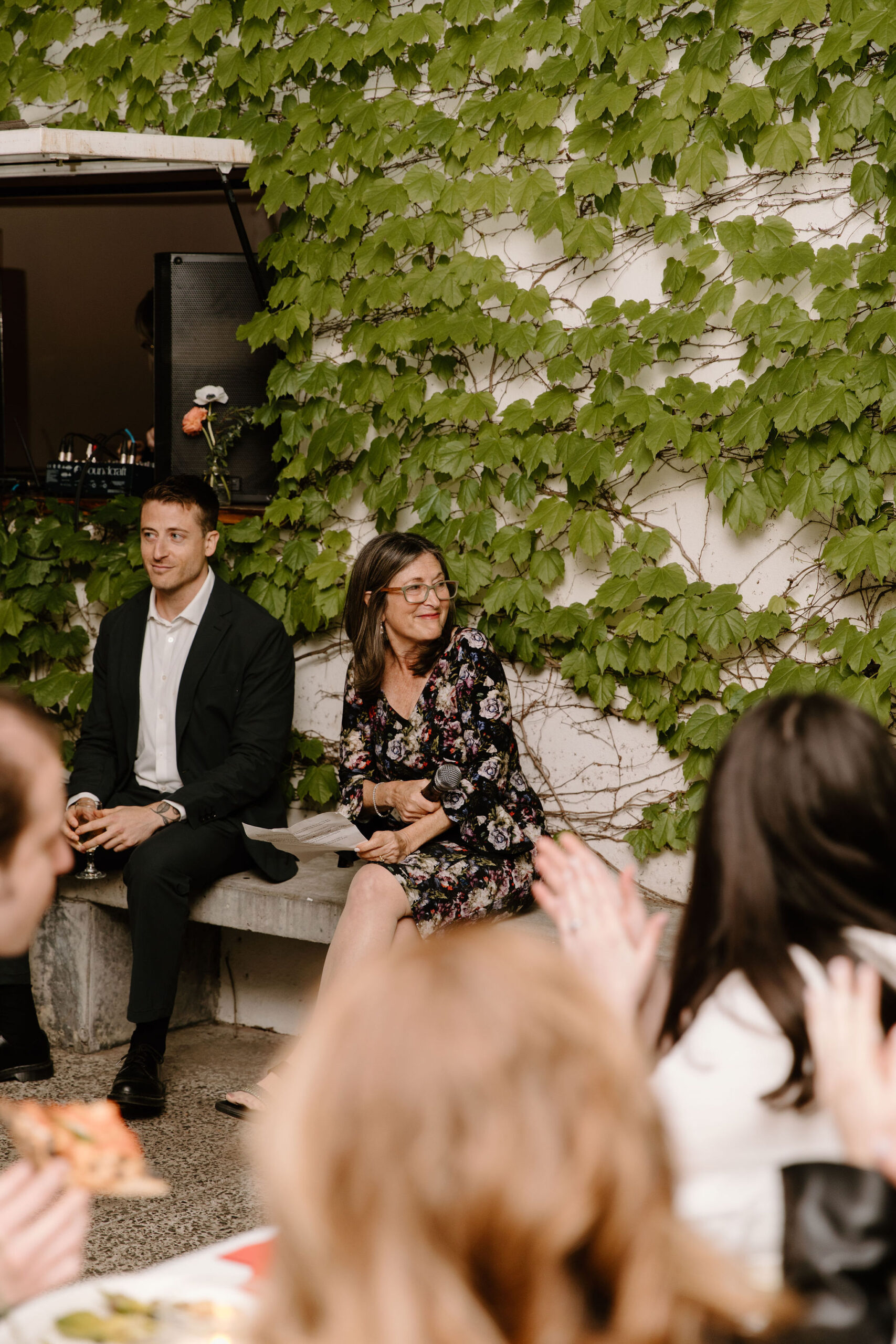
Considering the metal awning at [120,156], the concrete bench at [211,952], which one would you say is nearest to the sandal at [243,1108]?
the concrete bench at [211,952]

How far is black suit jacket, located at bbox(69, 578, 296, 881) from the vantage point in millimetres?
3266

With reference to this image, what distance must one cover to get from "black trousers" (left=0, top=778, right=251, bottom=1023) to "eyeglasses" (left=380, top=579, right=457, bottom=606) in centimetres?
74

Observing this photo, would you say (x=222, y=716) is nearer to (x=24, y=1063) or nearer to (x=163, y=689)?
(x=163, y=689)

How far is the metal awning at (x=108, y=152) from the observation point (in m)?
3.16

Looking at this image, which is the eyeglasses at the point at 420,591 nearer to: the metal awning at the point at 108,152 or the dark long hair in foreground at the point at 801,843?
the metal awning at the point at 108,152

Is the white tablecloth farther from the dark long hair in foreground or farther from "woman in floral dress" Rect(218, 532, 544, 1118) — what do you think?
"woman in floral dress" Rect(218, 532, 544, 1118)

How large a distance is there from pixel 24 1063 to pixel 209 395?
72.1 inches

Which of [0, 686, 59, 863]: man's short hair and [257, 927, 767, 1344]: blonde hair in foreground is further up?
[0, 686, 59, 863]: man's short hair

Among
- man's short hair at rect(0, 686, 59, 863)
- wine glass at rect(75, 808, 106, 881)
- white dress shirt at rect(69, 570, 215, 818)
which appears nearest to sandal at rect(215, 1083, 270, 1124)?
wine glass at rect(75, 808, 106, 881)

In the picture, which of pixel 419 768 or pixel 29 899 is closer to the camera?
pixel 29 899

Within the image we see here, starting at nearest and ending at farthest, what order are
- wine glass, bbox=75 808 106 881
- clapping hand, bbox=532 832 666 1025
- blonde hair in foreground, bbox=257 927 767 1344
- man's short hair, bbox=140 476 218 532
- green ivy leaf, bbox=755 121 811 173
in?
blonde hair in foreground, bbox=257 927 767 1344
clapping hand, bbox=532 832 666 1025
green ivy leaf, bbox=755 121 811 173
wine glass, bbox=75 808 106 881
man's short hair, bbox=140 476 218 532

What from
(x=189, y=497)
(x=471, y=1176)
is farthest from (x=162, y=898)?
(x=471, y=1176)

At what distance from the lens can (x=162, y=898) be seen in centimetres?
303

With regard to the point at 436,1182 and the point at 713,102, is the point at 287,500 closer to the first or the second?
the point at 713,102
